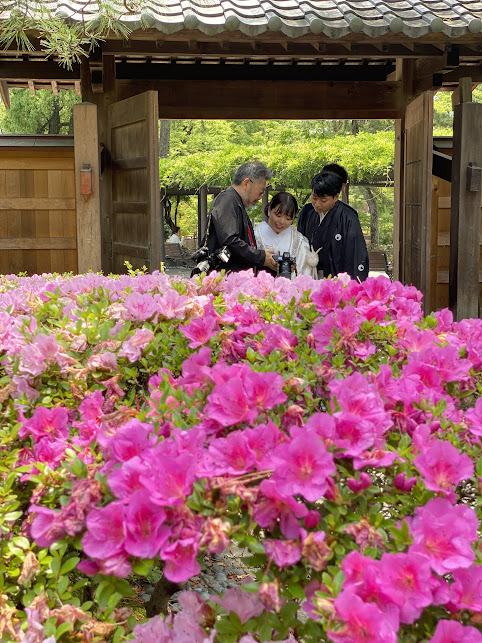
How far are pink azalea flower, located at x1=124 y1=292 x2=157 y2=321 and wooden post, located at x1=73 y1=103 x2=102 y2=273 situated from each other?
3.70 m

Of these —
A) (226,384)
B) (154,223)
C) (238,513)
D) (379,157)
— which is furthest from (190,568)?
(379,157)

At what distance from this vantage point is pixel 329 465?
1.13 m

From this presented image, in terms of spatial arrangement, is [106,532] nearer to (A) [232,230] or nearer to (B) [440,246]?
(A) [232,230]

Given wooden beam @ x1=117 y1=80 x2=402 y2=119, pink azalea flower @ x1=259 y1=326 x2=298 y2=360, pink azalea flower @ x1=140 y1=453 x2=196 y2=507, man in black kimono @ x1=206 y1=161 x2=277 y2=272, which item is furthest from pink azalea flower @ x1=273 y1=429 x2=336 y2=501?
wooden beam @ x1=117 y1=80 x2=402 y2=119

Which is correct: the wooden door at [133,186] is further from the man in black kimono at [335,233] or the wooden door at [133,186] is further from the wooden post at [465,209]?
the wooden post at [465,209]

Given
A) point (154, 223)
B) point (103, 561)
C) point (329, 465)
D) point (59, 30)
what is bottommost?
point (103, 561)

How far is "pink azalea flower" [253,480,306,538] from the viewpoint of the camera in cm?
112

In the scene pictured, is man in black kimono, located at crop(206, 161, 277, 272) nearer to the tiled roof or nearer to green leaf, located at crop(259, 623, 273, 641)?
the tiled roof

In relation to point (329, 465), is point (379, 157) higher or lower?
higher

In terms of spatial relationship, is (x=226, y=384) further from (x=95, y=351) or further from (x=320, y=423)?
(x=95, y=351)

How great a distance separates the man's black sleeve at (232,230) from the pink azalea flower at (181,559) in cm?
354

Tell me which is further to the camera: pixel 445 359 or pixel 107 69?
pixel 107 69

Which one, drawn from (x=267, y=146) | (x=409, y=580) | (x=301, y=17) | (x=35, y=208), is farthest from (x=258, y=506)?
(x=267, y=146)

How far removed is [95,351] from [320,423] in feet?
2.61
